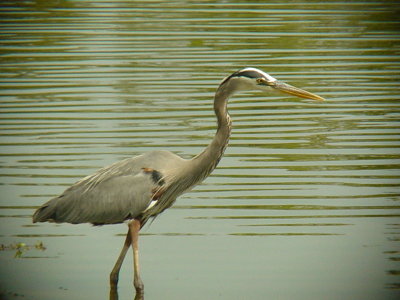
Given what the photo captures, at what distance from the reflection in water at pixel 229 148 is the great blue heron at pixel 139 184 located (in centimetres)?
47

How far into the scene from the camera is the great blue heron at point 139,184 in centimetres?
787

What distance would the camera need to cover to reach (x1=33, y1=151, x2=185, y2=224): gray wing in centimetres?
785

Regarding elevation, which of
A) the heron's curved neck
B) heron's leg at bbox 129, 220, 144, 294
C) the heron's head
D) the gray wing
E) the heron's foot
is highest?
the heron's head

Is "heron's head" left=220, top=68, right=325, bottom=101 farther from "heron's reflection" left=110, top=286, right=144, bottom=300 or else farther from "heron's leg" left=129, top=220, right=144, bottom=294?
"heron's reflection" left=110, top=286, right=144, bottom=300

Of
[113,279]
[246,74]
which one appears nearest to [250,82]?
[246,74]

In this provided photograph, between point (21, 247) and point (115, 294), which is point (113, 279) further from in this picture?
point (21, 247)

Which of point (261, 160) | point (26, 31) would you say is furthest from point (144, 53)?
point (261, 160)

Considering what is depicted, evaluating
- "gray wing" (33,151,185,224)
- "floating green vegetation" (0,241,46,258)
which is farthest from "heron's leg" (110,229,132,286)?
"floating green vegetation" (0,241,46,258)

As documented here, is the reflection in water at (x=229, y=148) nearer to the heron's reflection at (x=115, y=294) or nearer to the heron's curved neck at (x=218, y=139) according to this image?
the heron's reflection at (x=115, y=294)

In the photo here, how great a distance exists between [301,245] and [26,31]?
1350 centimetres

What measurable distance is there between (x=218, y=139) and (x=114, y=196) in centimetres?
85

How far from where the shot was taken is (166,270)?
26.5ft

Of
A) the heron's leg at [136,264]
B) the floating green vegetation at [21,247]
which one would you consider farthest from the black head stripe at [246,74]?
the floating green vegetation at [21,247]

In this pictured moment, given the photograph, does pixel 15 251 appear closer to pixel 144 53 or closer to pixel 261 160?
pixel 261 160
